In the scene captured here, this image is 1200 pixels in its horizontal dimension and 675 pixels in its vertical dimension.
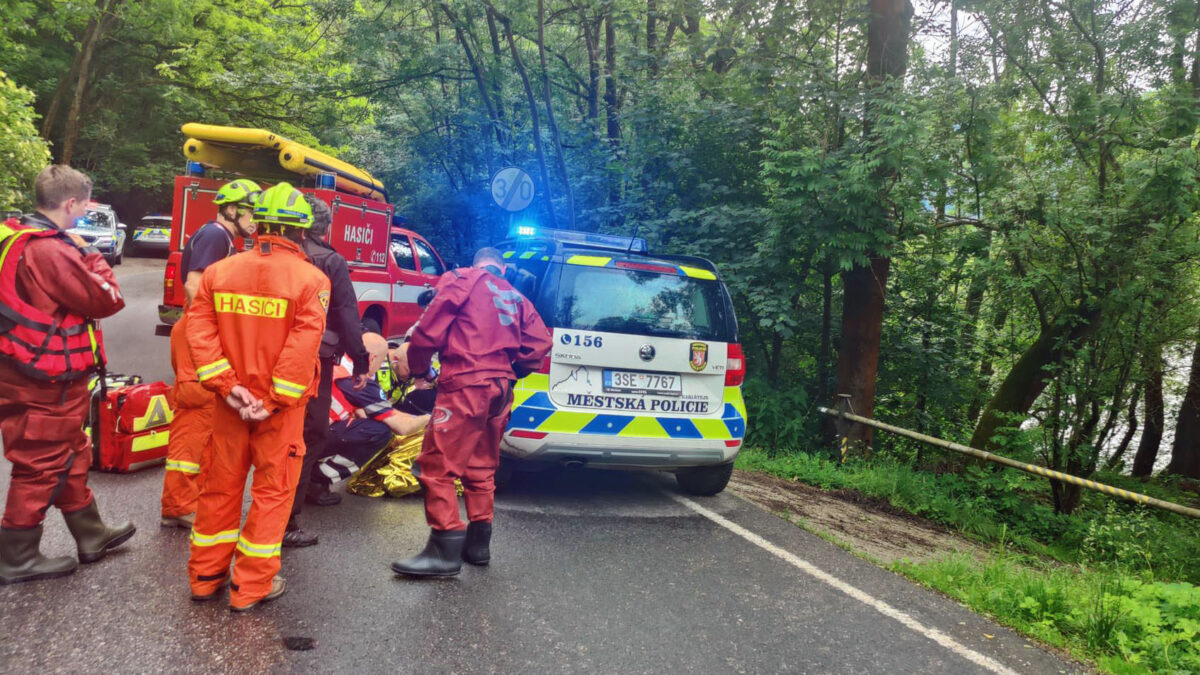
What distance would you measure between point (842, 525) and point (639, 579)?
246 centimetres

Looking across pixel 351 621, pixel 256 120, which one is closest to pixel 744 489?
pixel 351 621

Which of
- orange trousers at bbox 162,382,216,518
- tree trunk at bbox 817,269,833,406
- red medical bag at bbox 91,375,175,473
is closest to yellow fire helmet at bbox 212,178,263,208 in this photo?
orange trousers at bbox 162,382,216,518

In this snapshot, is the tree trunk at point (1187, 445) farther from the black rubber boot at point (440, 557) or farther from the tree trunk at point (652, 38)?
the black rubber boot at point (440, 557)

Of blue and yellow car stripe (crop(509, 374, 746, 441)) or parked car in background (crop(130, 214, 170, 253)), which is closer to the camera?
blue and yellow car stripe (crop(509, 374, 746, 441))

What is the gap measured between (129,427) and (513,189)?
6105mm

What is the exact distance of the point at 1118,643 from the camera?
3.96m

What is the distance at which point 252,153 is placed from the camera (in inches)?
374

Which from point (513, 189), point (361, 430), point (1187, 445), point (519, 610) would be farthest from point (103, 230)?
point (1187, 445)

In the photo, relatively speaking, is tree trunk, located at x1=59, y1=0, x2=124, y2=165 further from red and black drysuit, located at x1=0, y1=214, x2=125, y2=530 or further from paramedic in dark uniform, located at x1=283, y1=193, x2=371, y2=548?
red and black drysuit, located at x1=0, y1=214, x2=125, y2=530

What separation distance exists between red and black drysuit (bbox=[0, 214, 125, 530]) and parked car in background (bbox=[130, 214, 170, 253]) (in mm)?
27325

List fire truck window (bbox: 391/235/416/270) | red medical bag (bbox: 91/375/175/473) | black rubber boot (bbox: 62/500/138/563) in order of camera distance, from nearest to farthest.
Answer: black rubber boot (bbox: 62/500/138/563)
red medical bag (bbox: 91/375/175/473)
fire truck window (bbox: 391/235/416/270)

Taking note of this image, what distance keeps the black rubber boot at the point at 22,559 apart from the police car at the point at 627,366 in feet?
8.23

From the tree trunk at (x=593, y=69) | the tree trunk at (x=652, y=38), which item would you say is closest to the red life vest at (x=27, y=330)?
the tree trunk at (x=652, y=38)

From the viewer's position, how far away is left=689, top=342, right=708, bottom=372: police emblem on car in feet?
18.6
